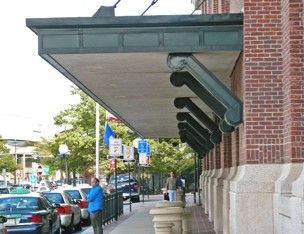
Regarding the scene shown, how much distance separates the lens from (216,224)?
19359 mm

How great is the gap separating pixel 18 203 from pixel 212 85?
703 centimetres

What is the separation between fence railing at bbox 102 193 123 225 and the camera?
83.6 feet

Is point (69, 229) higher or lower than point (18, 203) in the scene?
lower

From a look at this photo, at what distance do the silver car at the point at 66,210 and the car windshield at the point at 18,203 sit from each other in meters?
3.00

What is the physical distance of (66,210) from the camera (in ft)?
72.6

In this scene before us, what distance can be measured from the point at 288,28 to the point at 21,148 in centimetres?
14820

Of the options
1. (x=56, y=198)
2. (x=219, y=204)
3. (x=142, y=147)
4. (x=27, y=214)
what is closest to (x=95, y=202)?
(x=27, y=214)

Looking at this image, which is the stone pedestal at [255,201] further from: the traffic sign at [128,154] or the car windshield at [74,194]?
the traffic sign at [128,154]

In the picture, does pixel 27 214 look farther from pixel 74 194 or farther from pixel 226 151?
pixel 74 194

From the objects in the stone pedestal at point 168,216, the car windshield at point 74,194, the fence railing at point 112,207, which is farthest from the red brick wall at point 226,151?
the car windshield at point 74,194

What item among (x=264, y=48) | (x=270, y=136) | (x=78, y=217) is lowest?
(x=78, y=217)

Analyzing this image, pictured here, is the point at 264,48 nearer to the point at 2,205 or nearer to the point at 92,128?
the point at 2,205

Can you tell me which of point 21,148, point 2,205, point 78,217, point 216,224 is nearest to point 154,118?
point 78,217

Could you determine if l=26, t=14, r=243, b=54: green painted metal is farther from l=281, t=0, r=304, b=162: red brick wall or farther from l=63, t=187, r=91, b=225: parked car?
l=63, t=187, r=91, b=225: parked car
